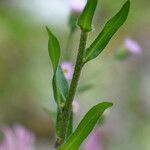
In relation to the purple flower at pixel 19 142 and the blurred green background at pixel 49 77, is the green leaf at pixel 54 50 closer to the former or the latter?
the purple flower at pixel 19 142

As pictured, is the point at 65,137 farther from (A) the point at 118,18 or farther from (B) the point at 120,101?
(B) the point at 120,101

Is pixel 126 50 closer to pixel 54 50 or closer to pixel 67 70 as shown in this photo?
pixel 67 70

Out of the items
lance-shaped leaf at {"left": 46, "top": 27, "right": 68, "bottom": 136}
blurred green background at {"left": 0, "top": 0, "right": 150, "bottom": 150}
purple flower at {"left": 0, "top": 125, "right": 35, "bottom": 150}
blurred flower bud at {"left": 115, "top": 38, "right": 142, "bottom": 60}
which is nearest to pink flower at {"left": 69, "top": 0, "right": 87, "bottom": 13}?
blurred flower bud at {"left": 115, "top": 38, "right": 142, "bottom": 60}

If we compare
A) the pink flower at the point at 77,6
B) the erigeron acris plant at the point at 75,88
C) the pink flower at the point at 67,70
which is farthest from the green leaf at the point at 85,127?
the pink flower at the point at 77,6

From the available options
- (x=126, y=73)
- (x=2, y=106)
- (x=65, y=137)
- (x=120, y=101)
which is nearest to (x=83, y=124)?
(x=65, y=137)

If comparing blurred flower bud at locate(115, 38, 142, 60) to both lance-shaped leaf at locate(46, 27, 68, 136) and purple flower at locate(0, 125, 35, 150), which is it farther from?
lance-shaped leaf at locate(46, 27, 68, 136)

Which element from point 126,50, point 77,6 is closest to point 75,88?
point 77,6
